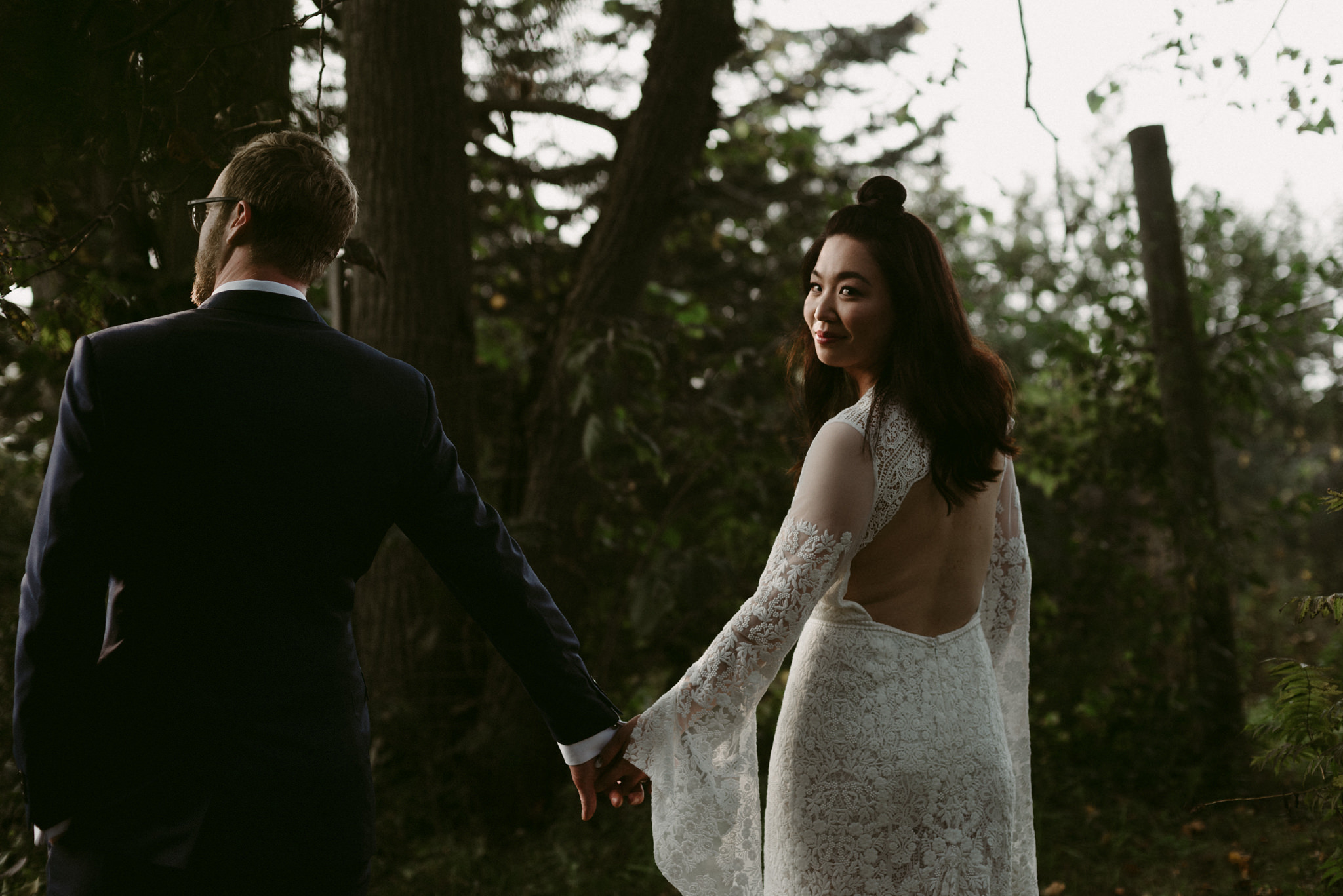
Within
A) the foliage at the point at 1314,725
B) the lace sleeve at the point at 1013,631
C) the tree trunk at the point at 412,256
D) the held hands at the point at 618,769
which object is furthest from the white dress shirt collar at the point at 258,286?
the foliage at the point at 1314,725

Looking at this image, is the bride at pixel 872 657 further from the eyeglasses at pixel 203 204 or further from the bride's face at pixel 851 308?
the eyeglasses at pixel 203 204

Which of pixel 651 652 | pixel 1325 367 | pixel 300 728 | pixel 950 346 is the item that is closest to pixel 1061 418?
pixel 651 652

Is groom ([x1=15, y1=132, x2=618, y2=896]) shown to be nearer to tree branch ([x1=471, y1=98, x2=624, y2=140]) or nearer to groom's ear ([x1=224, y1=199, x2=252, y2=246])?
groom's ear ([x1=224, y1=199, x2=252, y2=246])

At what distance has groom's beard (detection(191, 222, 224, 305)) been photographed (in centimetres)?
169

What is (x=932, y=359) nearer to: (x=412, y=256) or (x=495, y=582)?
(x=495, y=582)

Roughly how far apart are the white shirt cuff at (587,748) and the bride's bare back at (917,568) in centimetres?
64

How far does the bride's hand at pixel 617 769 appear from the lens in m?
2.03

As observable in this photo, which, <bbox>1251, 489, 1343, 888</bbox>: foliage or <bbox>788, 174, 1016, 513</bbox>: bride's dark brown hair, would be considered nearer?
<bbox>788, 174, 1016, 513</bbox>: bride's dark brown hair

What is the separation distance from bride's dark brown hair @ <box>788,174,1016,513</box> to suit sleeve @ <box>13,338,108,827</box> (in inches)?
54.6

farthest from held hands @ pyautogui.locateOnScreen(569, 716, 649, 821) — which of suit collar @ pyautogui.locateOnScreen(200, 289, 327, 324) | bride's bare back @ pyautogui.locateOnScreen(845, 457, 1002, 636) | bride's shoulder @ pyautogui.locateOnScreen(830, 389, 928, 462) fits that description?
suit collar @ pyautogui.locateOnScreen(200, 289, 327, 324)

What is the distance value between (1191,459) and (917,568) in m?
3.48

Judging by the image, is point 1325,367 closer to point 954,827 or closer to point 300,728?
point 954,827

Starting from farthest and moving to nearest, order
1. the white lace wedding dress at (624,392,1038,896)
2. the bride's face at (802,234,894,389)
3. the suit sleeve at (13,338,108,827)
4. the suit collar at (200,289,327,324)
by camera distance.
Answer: the bride's face at (802,234,894,389), the white lace wedding dress at (624,392,1038,896), the suit collar at (200,289,327,324), the suit sleeve at (13,338,108,827)

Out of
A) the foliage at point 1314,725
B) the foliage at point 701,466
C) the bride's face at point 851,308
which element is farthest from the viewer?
the foliage at point 701,466
